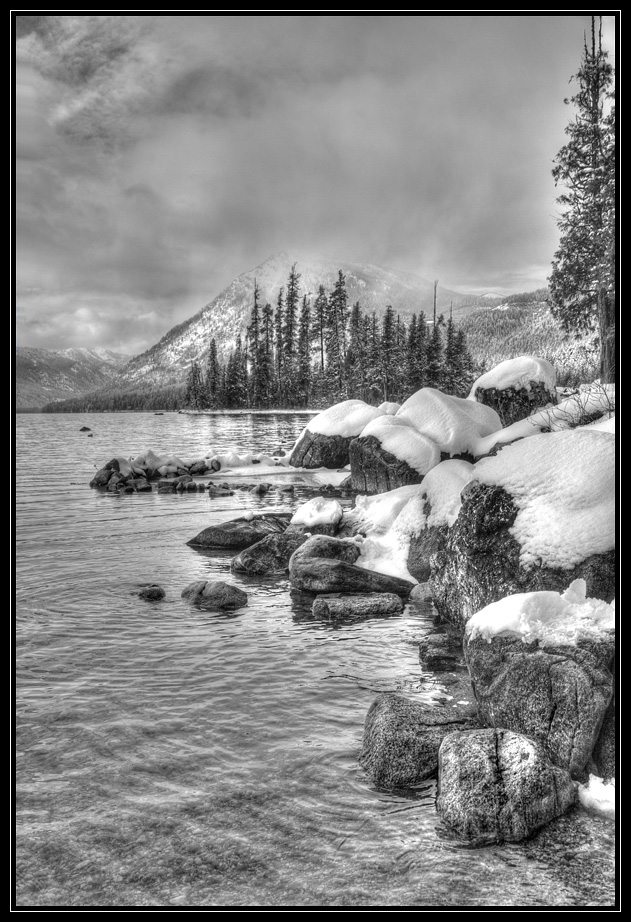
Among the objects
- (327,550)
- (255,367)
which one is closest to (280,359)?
(255,367)

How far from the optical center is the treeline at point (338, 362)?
67250 millimetres

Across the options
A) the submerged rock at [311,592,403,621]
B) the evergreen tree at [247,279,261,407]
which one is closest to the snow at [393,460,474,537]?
the submerged rock at [311,592,403,621]

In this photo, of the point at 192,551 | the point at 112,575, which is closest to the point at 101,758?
the point at 112,575

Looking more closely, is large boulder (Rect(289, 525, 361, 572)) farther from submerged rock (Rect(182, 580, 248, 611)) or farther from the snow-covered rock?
the snow-covered rock

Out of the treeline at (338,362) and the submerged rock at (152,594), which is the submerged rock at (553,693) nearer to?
the submerged rock at (152,594)

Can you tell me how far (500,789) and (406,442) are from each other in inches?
653

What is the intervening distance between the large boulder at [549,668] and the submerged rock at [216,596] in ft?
16.5

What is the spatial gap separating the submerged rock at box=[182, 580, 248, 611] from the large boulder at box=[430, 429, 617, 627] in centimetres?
363

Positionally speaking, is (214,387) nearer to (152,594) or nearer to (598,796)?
(152,594)

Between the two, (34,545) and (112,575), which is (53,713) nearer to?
(112,575)

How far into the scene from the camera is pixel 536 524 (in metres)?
8.05

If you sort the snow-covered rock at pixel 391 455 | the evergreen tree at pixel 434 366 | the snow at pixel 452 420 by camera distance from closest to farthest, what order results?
the snow at pixel 452 420 → the snow-covered rock at pixel 391 455 → the evergreen tree at pixel 434 366

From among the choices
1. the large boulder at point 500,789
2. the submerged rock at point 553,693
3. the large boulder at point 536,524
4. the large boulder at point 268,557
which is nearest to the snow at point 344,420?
the large boulder at point 268,557
